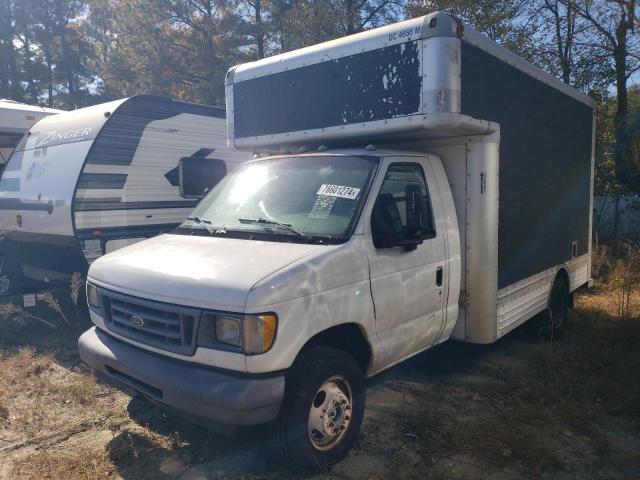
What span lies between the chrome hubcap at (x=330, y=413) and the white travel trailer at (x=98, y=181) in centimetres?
331

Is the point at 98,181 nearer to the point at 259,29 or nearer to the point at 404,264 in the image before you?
the point at 404,264

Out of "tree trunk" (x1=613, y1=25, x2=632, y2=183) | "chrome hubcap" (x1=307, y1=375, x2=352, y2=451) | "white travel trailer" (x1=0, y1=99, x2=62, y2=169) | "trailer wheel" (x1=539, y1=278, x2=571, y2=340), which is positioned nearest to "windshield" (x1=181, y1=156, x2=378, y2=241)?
"chrome hubcap" (x1=307, y1=375, x2=352, y2=451)

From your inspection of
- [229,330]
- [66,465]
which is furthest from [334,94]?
[66,465]

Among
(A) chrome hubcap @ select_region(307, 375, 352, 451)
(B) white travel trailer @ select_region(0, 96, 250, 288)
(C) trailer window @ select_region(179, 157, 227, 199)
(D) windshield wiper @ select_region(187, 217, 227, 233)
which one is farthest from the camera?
(B) white travel trailer @ select_region(0, 96, 250, 288)

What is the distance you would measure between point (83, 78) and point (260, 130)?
23333 millimetres

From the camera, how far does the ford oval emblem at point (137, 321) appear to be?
340cm

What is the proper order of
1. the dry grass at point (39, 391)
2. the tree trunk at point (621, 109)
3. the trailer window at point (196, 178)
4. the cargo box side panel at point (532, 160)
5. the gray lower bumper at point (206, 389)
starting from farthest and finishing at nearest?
the tree trunk at point (621, 109), the trailer window at point (196, 178), the cargo box side panel at point (532, 160), the dry grass at point (39, 391), the gray lower bumper at point (206, 389)

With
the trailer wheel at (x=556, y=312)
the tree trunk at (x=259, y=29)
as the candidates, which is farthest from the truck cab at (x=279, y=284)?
the tree trunk at (x=259, y=29)

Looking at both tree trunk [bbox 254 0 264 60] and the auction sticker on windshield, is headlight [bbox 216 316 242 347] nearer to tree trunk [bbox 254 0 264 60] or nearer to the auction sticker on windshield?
the auction sticker on windshield

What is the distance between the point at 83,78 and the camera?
25031mm

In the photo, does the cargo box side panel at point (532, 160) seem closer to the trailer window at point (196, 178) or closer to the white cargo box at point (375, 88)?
the white cargo box at point (375, 88)

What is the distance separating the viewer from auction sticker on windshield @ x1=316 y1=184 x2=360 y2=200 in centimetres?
381

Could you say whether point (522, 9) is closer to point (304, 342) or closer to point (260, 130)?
point (260, 130)

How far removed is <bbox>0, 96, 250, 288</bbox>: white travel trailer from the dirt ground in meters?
1.67
